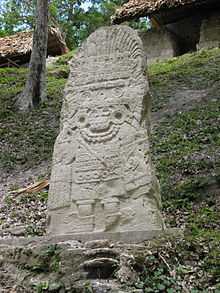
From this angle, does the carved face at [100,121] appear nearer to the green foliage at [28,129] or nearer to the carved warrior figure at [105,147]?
the carved warrior figure at [105,147]

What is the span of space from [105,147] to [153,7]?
37.8 feet

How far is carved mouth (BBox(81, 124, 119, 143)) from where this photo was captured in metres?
5.56

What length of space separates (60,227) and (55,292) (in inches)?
47.2

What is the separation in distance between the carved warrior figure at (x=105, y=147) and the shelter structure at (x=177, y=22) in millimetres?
10497

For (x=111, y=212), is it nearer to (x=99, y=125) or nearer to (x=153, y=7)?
(x=99, y=125)

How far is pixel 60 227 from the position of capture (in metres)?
5.32

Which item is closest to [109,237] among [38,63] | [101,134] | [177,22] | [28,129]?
[101,134]

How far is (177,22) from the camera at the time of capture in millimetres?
17375

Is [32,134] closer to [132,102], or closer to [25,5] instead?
[132,102]

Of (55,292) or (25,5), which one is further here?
(25,5)

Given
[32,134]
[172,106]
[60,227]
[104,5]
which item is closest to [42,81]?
[32,134]

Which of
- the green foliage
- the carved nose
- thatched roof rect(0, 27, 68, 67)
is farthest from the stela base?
thatched roof rect(0, 27, 68, 67)

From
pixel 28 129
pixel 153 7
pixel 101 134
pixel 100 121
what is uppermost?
pixel 153 7

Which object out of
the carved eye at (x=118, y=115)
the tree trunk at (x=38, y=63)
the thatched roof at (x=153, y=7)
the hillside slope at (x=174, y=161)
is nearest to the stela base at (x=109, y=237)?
the hillside slope at (x=174, y=161)
